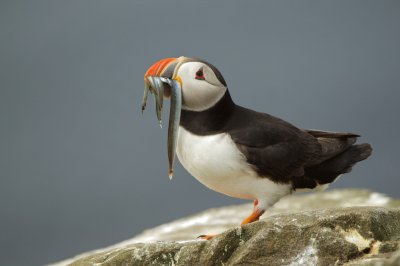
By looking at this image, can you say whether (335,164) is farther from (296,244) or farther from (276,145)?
(296,244)

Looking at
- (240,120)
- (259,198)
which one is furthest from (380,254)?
(240,120)

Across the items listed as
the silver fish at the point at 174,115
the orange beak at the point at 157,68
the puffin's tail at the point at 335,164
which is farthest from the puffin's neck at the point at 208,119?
the puffin's tail at the point at 335,164

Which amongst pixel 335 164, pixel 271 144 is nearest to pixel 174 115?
pixel 271 144

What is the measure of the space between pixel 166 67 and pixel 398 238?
257cm

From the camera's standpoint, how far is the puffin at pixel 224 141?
607 cm

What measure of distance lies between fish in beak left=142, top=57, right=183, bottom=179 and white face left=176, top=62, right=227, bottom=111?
7cm

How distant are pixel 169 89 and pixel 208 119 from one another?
46 centimetres

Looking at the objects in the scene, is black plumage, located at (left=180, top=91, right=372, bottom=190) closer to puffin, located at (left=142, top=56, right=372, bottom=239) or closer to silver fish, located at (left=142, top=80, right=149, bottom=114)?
puffin, located at (left=142, top=56, right=372, bottom=239)

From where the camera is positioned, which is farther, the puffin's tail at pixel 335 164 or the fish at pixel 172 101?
the puffin's tail at pixel 335 164

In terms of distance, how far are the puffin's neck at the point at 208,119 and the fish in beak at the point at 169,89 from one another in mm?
156

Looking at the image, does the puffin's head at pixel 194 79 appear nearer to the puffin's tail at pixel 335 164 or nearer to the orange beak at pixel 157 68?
the orange beak at pixel 157 68

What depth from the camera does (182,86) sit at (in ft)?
20.0

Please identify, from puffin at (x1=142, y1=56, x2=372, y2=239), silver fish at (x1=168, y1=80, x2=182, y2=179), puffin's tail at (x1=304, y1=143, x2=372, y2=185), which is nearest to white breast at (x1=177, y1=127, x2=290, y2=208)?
puffin at (x1=142, y1=56, x2=372, y2=239)

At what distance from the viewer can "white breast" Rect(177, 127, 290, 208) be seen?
19.8 feet
